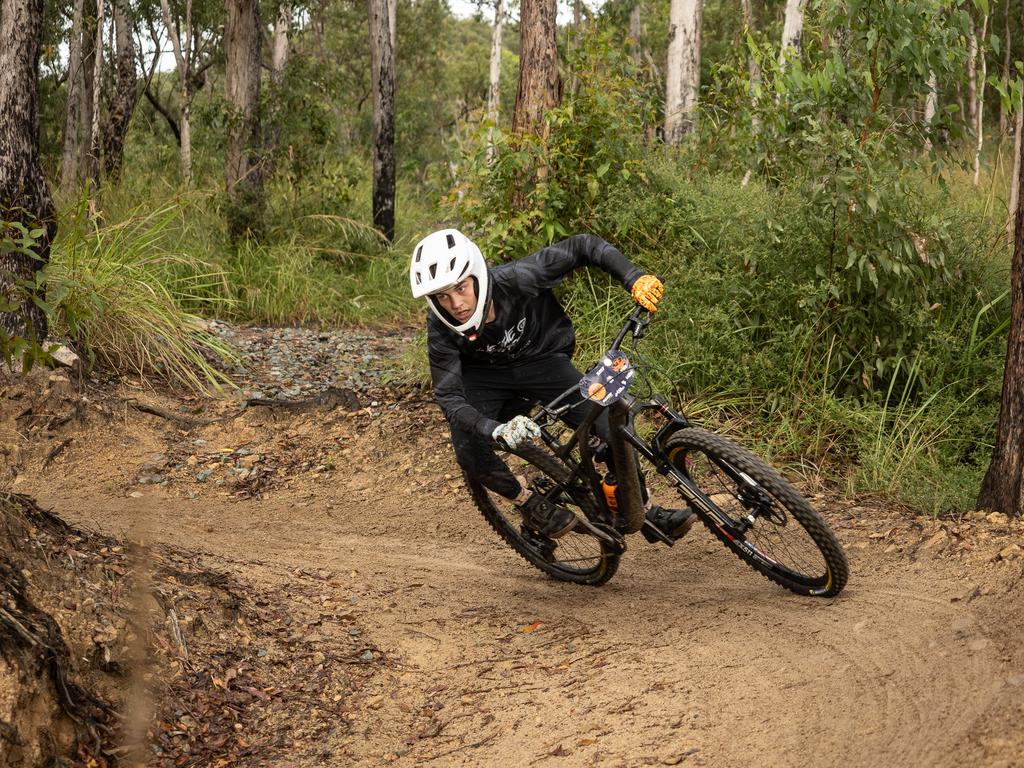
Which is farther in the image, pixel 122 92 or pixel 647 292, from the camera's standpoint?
pixel 122 92

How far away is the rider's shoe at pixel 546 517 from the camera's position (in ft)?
16.5

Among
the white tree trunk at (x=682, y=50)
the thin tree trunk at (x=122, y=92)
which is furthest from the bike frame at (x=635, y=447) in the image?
the thin tree trunk at (x=122, y=92)

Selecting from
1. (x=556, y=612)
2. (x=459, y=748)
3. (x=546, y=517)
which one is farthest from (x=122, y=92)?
(x=459, y=748)

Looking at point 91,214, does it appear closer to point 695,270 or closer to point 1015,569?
point 695,270

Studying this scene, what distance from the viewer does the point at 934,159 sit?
250 inches

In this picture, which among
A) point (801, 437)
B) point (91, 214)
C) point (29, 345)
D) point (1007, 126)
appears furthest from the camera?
point (1007, 126)

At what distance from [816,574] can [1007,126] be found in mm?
8088

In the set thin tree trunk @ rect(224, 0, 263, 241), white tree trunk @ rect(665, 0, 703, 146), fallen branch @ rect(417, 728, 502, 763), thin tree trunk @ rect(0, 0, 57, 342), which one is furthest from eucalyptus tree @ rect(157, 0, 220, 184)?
fallen branch @ rect(417, 728, 502, 763)

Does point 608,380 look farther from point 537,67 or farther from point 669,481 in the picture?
point 537,67

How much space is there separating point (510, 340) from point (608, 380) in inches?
30.0

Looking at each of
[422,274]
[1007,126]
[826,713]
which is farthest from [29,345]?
[1007,126]

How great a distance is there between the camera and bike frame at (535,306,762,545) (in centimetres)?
458

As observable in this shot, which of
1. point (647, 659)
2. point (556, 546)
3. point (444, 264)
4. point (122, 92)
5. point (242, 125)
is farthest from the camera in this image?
point (122, 92)

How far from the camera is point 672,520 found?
16.0 ft
